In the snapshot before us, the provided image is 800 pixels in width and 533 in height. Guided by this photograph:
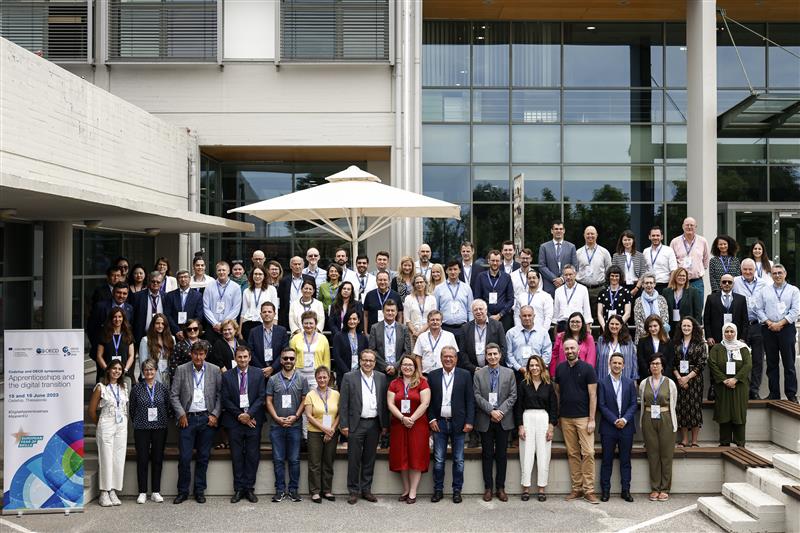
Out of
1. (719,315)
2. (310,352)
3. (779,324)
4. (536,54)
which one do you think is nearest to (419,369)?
(310,352)

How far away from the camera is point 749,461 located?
412 inches

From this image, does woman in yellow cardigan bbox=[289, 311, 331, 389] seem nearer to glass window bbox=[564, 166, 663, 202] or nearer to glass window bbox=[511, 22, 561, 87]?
glass window bbox=[564, 166, 663, 202]

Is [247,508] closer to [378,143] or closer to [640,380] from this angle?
[640,380]

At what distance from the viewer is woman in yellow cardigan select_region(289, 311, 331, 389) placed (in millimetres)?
10836

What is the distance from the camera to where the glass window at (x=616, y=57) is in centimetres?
2011

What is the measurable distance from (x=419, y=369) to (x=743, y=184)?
1255 centimetres

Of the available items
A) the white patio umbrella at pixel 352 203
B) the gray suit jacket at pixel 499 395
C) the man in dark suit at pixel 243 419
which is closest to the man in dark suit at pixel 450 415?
the gray suit jacket at pixel 499 395

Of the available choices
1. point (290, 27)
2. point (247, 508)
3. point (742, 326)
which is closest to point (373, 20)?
point (290, 27)

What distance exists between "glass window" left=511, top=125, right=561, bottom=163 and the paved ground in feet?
35.5

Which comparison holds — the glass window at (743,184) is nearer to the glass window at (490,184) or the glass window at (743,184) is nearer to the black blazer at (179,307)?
the glass window at (490,184)

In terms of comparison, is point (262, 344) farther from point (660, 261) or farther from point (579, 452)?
point (660, 261)

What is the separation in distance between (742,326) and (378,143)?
352 inches

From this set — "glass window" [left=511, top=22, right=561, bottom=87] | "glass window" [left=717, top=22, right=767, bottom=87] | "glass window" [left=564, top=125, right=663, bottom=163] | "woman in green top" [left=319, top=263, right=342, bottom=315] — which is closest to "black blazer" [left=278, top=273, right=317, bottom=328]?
"woman in green top" [left=319, top=263, right=342, bottom=315]

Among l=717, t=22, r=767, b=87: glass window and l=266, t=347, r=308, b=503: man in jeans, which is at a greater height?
l=717, t=22, r=767, b=87: glass window
